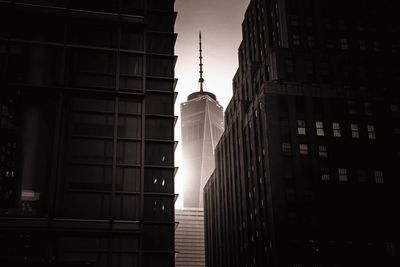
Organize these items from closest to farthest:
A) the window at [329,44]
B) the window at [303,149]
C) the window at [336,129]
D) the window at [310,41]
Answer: the window at [303,149]
the window at [336,129]
the window at [310,41]
the window at [329,44]

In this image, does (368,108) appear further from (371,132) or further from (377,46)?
(377,46)

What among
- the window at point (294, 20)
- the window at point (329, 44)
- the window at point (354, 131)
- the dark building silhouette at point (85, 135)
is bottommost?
the dark building silhouette at point (85, 135)

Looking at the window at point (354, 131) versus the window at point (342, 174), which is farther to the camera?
the window at point (354, 131)

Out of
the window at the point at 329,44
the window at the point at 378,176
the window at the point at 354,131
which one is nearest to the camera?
the window at the point at 378,176

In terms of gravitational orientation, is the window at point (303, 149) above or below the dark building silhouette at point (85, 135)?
above

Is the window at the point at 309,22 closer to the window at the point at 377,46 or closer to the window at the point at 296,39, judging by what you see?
the window at the point at 296,39

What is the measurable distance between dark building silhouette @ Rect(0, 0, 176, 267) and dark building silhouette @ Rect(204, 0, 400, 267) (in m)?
37.0

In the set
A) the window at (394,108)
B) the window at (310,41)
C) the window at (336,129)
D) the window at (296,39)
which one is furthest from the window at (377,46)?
the window at (336,129)

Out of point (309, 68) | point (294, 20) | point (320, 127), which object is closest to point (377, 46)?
point (294, 20)

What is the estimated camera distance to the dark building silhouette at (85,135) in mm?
27203

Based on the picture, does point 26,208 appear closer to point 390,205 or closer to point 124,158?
point 124,158

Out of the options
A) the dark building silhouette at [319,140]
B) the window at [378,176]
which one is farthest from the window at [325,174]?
the window at [378,176]

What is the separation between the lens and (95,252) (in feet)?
89.1

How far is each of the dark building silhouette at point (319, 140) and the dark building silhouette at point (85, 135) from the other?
37043 millimetres
